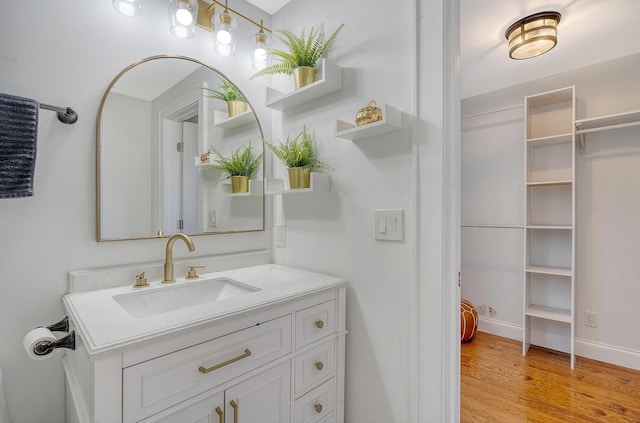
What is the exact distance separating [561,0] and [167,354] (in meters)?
2.39

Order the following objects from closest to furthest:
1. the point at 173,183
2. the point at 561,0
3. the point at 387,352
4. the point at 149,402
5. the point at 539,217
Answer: the point at 149,402
the point at 387,352
the point at 173,183
the point at 561,0
the point at 539,217

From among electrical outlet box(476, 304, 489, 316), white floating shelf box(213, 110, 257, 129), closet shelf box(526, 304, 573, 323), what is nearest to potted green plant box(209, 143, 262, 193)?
white floating shelf box(213, 110, 257, 129)

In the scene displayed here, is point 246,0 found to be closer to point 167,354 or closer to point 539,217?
Result: point 167,354

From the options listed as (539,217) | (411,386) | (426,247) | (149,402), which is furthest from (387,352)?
(539,217)

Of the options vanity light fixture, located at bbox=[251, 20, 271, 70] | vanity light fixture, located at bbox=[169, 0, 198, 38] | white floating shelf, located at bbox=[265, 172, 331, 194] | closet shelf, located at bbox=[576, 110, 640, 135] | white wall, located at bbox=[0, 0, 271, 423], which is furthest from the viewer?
closet shelf, located at bbox=[576, 110, 640, 135]

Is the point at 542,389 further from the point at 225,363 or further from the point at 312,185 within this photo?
the point at 225,363

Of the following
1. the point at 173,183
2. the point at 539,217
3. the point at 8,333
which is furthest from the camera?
the point at 539,217

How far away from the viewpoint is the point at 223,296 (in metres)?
1.34

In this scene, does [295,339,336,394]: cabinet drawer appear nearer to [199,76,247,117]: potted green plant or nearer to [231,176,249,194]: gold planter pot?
[231,176,249,194]: gold planter pot

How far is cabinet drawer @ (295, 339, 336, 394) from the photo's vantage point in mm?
1129

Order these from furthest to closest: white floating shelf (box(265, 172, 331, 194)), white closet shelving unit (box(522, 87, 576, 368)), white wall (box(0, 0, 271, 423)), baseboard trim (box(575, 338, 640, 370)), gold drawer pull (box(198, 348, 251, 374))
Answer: white closet shelving unit (box(522, 87, 576, 368)) → baseboard trim (box(575, 338, 640, 370)) → white floating shelf (box(265, 172, 331, 194)) → white wall (box(0, 0, 271, 423)) → gold drawer pull (box(198, 348, 251, 374))

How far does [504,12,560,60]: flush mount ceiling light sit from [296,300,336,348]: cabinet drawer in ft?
6.17

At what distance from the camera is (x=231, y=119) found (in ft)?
5.18

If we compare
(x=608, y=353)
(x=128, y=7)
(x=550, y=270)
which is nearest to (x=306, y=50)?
(x=128, y=7)
